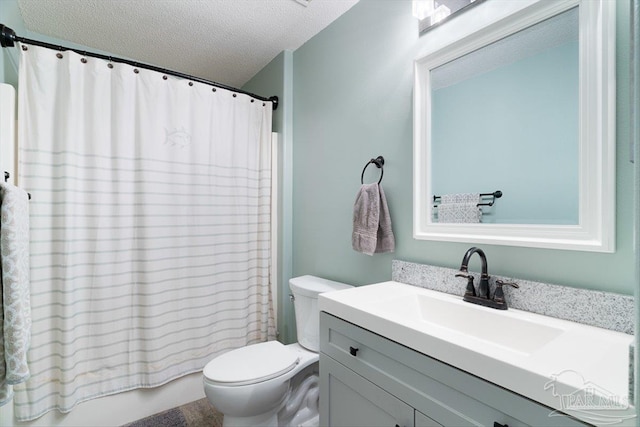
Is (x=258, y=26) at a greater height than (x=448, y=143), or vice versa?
→ (x=258, y=26)

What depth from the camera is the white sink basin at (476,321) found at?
90 cm

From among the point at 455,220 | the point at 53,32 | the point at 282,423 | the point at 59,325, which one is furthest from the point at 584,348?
the point at 53,32

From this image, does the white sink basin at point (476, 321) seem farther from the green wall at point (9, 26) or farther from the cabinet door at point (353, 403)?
the green wall at point (9, 26)

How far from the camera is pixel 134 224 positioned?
1.78 metres

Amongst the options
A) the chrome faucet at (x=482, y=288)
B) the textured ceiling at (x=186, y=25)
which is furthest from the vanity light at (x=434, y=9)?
the chrome faucet at (x=482, y=288)

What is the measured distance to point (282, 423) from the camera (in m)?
1.58

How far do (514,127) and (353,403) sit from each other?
119cm

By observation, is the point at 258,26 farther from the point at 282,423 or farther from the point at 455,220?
the point at 282,423

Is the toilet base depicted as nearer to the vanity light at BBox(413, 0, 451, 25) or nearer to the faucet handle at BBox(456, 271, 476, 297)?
the faucet handle at BBox(456, 271, 476, 297)

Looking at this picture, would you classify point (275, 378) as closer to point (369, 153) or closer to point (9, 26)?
point (369, 153)

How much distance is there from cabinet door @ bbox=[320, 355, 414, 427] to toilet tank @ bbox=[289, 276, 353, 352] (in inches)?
18.2

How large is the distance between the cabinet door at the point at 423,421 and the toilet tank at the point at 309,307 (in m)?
0.87

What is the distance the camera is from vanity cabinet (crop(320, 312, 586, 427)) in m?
0.66

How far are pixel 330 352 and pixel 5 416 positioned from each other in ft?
5.19
